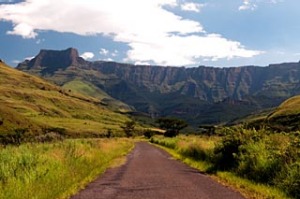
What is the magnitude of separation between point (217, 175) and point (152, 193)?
6902 mm

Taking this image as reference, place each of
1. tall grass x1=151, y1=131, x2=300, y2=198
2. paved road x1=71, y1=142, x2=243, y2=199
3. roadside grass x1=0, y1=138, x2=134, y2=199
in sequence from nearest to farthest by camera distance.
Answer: roadside grass x1=0, y1=138, x2=134, y2=199 → tall grass x1=151, y1=131, x2=300, y2=198 → paved road x1=71, y1=142, x2=243, y2=199

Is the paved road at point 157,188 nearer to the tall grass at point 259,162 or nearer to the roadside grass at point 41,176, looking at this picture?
the roadside grass at point 41,176

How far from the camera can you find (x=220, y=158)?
26.9 metres

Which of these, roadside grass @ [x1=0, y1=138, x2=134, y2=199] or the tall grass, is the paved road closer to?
roadside grass @ [x1=0, y1=138, x2=134, y2=199]

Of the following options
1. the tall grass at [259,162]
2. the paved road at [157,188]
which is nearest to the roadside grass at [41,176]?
the paved road at [157,188]

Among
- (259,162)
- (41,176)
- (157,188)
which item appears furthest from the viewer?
(259,162)

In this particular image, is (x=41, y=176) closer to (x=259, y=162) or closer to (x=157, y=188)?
(x=157, y=188)

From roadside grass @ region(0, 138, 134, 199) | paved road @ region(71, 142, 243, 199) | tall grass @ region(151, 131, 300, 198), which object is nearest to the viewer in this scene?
roadside grass @ region(0, 138, 134, 199)

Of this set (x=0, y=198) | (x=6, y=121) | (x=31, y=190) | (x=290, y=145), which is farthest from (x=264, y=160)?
(x=6, y=121)

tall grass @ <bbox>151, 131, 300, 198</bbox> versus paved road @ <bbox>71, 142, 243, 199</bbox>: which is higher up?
tall grass @ <bbox>151, 131, 300, 198</bbox>

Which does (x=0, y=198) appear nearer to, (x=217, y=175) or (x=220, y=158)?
(x=217, y=175)

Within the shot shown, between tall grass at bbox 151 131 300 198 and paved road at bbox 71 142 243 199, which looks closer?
tall grass at bbox 151 131 300 198

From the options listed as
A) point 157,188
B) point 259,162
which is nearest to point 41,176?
point 157,188

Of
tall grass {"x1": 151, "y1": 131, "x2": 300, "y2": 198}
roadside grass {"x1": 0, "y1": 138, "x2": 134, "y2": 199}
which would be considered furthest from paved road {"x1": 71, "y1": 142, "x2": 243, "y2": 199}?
tall grass {"x1": 151, "y1": 131, "x2": 300, "y2": 198}
